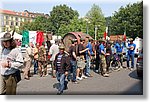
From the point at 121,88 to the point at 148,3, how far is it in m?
2.53

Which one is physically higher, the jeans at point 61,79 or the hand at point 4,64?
the hand at point 4,64

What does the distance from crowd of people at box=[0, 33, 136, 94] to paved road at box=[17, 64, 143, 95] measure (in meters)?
0.34

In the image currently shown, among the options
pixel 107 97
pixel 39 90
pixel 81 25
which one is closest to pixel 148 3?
pixel 107 97

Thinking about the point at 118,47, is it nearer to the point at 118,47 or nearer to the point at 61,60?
the point at 118,47

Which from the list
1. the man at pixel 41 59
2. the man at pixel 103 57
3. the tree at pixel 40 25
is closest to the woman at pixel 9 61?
the man at pixel 41 59

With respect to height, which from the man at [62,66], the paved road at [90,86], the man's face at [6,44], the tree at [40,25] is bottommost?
the paved road at [90,86]

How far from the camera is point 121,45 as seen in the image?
37.1 feet

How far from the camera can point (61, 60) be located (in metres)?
6.19

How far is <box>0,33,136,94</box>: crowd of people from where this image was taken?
14.9 feet

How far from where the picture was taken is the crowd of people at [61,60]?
Result: 4.54m

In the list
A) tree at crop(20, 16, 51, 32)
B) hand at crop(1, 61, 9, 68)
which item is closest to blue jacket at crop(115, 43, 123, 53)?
Answer: hand at crop(1, 61, 9, 68)

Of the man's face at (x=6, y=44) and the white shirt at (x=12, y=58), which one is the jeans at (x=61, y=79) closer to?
the white shirt at (x=12, y=58)

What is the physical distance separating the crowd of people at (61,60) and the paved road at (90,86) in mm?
342

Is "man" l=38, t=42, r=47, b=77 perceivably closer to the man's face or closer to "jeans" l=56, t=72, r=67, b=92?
"jeans" l=56, t=72, r=67, b=92
